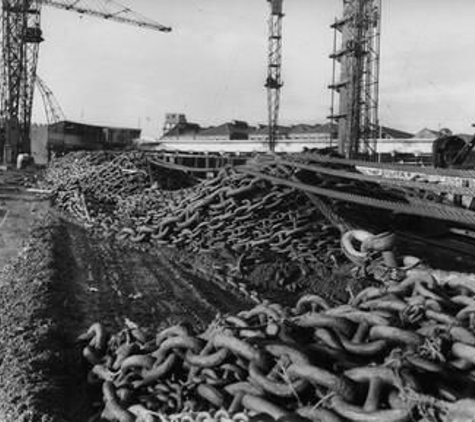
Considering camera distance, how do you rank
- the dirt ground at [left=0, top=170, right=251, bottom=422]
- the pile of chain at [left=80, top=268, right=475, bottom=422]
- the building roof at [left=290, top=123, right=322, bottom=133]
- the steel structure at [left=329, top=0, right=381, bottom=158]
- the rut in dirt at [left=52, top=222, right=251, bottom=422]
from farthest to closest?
the building roof at [left=290, top=123, right=322, bottom=133], the steel structure at [left=329, top=0, right=381, bottom=158], the rut in dirt at [left=52, top=222, right=251, bottom=422], the dirt ground at [left=0, top=170, right=251, bottom=422], the pile of chain at [left=80, top=268, right=475, bottom=422]

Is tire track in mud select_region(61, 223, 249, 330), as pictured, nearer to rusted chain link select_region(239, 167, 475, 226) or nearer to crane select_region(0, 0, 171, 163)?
rusted chain link select_region(239, 167, 475, 226)

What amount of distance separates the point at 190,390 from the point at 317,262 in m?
2.96

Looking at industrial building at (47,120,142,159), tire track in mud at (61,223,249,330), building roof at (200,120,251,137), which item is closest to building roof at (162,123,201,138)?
building roof at (200,120,251,137)

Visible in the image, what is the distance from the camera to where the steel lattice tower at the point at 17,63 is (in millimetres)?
39844

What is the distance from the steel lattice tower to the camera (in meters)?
39.8

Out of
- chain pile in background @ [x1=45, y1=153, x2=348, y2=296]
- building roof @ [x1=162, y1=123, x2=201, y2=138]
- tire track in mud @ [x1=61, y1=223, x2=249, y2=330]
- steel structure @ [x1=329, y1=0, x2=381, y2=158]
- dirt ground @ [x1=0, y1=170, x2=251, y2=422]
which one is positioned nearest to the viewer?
dirt ground @ [x1=0, y1=170, x2=251, y2=422]

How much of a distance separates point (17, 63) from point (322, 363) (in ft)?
138

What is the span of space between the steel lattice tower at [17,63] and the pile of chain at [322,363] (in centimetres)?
3893

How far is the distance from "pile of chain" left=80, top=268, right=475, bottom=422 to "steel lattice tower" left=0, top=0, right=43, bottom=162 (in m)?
38.9

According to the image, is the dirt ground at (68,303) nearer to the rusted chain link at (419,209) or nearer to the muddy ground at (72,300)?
the muddy ground at (72,300)

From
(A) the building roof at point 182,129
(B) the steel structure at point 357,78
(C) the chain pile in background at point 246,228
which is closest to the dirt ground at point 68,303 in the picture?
(C) the chain pile in background at point 246,228

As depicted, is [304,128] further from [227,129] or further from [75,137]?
[75,137]

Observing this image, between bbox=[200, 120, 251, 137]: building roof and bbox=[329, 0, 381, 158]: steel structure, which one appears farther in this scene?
bbox=[200, 120, 251, 137]: building roof

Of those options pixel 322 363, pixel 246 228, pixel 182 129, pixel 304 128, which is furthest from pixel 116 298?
pixel 182 129
